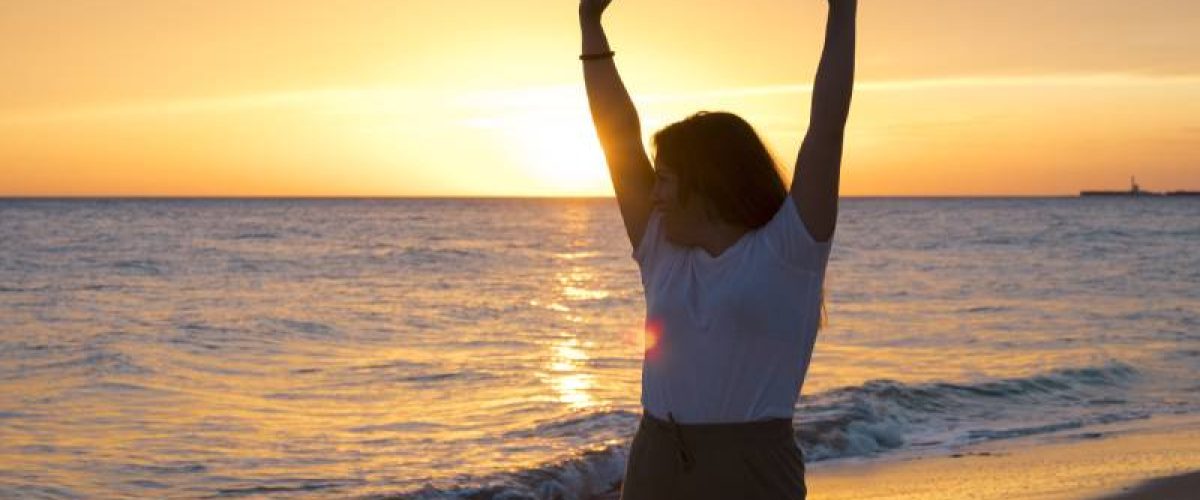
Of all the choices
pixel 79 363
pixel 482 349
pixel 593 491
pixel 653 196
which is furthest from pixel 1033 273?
pixel 653 196

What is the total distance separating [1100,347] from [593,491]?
37.0ft

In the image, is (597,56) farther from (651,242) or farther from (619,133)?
(651,242)

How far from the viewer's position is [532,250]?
5772 cm

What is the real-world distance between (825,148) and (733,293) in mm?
277

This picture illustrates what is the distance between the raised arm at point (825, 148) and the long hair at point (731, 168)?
9cm

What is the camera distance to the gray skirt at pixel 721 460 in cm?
249

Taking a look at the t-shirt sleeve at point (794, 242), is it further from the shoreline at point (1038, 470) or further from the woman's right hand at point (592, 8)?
the shoreline at point (1038, 470)

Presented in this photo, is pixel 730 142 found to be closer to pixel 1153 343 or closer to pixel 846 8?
pixel 846 8

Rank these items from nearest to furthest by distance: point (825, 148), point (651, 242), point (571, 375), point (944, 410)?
1. point (825, 148)
2. point (651, 242)
3. point (944, 410)
4. point (571, 375)

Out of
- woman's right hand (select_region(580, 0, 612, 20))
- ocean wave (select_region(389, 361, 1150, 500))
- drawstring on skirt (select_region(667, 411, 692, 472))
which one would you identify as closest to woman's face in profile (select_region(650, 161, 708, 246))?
drawstring on skirt (select_region(667, 411, 692, 472))

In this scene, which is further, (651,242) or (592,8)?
(592,8)

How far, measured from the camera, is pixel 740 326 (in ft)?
7.95

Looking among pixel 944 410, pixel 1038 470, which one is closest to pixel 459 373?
pixel 944 410

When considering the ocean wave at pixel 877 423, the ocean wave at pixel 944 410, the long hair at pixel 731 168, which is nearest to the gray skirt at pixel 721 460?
the long hair at pixel 731 168
